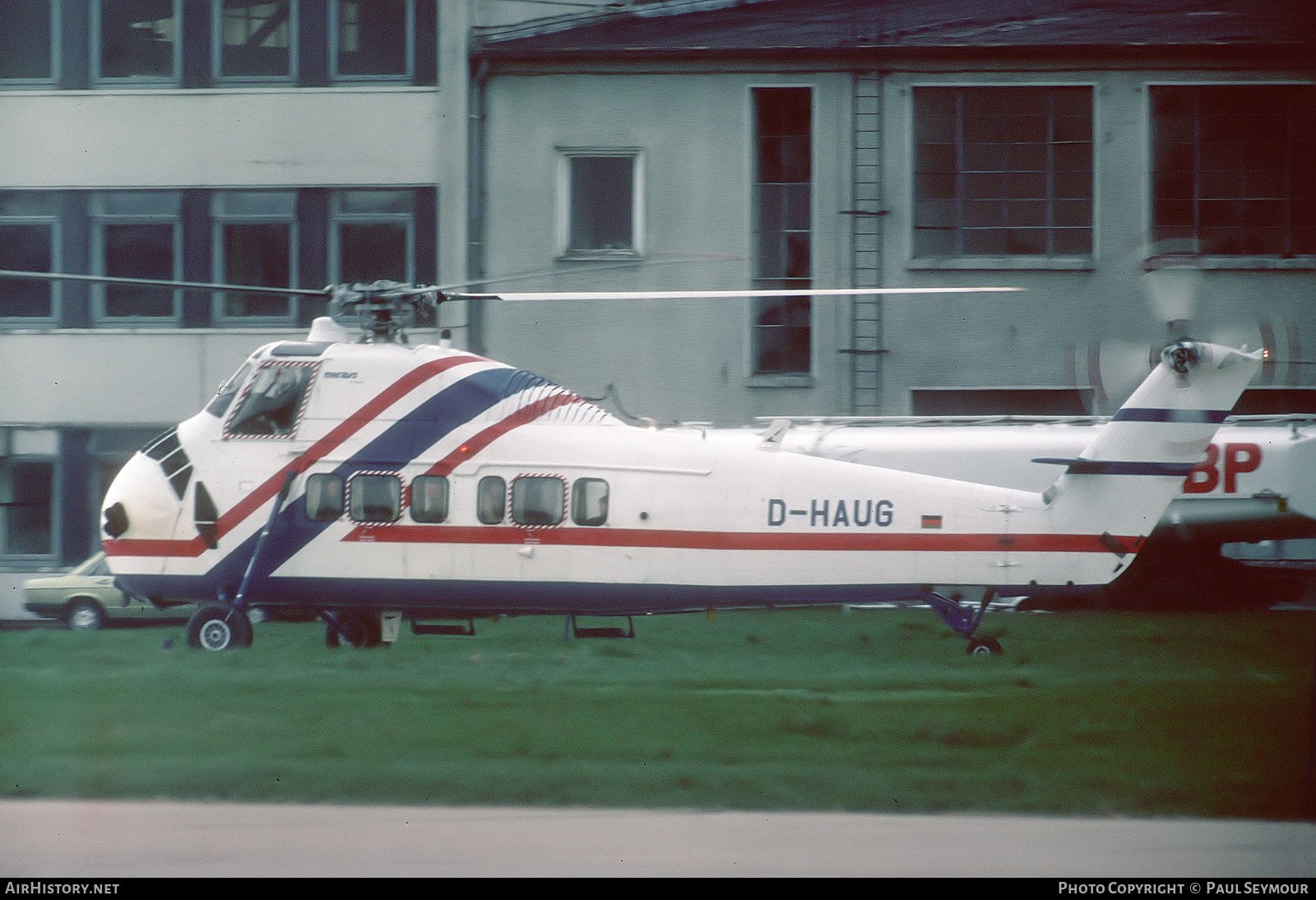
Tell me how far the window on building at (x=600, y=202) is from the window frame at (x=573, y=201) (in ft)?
0.04

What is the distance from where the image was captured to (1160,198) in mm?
22375

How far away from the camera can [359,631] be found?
1540 centimetres

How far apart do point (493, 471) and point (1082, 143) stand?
1150cm

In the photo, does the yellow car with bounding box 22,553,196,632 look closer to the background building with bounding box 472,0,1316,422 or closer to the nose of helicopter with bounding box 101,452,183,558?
the nose of helicopter with bounding box 101,452,183,558

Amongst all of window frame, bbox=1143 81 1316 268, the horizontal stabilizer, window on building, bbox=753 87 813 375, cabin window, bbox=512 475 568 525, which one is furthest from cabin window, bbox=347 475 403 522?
window frame, bbox=1143 81 1316 268

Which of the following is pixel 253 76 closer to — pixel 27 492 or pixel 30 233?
pixel 30 233

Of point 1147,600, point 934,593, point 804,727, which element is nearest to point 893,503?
point 934,593

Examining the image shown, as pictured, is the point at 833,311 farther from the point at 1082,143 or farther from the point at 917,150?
the point at 1082,143

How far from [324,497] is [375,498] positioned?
47 centimetres

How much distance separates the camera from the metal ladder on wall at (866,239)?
22.7 metres

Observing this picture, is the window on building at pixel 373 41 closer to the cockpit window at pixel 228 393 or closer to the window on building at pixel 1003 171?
the window on building at pixel 1003 171

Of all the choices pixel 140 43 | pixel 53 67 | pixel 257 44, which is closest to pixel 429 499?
pixel 257 44

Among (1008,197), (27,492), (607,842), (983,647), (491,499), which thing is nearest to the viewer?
(607,842)

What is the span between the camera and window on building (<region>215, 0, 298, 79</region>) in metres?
23.5
